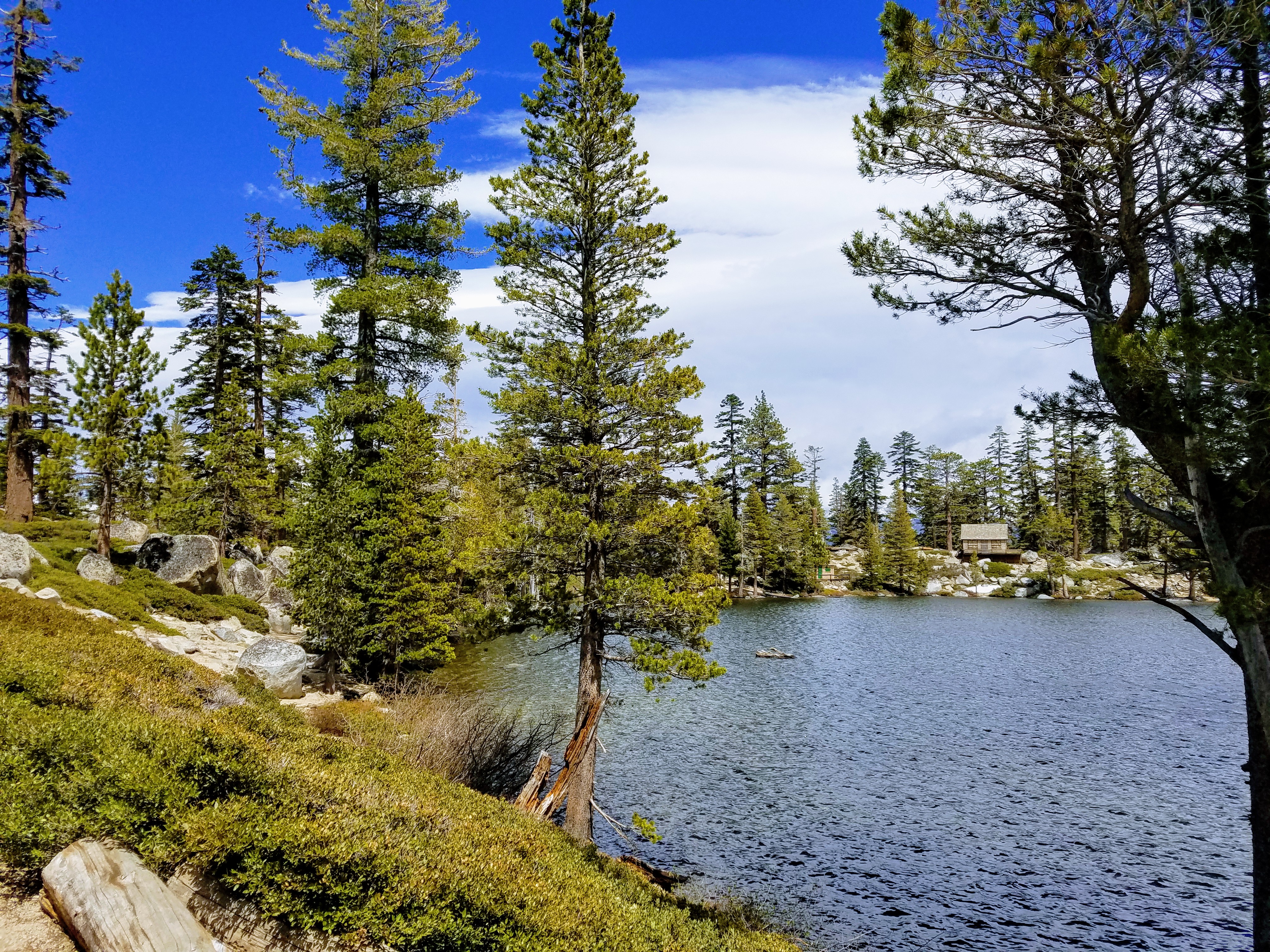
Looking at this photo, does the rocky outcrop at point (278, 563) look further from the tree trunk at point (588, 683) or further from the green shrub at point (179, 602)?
the tree trunk at point (588, 683)

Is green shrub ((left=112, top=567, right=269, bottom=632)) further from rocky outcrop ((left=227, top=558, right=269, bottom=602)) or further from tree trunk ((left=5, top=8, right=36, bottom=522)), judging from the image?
tree trunk ((left=5, top=8, right=36, bottom=522))

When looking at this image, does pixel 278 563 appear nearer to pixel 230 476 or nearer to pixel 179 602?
pixel 230 476

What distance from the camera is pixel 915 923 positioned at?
11422 millimetres

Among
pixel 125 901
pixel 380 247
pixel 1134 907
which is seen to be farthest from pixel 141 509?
pixel 1134 907

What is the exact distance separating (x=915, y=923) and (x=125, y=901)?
11.7 metres

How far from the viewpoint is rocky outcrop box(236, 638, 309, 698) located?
17.7 m

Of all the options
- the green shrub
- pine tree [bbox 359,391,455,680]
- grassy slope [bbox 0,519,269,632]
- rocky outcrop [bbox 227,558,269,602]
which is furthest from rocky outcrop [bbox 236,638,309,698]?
rocky outcrop [bbox 227,558,269,602]

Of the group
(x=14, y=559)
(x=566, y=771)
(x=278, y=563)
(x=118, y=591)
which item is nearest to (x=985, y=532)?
(x=278, y=563)

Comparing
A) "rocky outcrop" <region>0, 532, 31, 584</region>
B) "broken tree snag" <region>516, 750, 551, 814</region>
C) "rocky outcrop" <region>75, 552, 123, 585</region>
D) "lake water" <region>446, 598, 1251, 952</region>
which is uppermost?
"rocky outcrop" <region>0, 532, 31, 584</region>

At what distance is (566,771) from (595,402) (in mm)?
7482

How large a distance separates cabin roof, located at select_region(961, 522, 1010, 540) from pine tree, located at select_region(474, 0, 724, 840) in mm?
80847

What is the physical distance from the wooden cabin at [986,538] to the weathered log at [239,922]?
89.9 metres

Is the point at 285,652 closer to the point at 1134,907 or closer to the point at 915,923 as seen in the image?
the point at 915,923

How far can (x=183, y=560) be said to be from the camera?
2498cm
